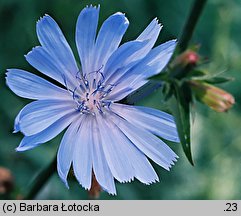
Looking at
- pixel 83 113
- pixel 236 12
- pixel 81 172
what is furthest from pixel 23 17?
pixel 81 172

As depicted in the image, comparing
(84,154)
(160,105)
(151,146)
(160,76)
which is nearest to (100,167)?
(84,154)

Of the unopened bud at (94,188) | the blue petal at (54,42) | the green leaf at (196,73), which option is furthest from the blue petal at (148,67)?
the unopened bud at (94,188)

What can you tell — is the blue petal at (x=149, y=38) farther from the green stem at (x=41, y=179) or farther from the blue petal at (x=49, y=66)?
the green stem at (x=41, y=179)

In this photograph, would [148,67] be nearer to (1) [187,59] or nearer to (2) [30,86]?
(1) [187,59]

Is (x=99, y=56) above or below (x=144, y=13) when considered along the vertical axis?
below
